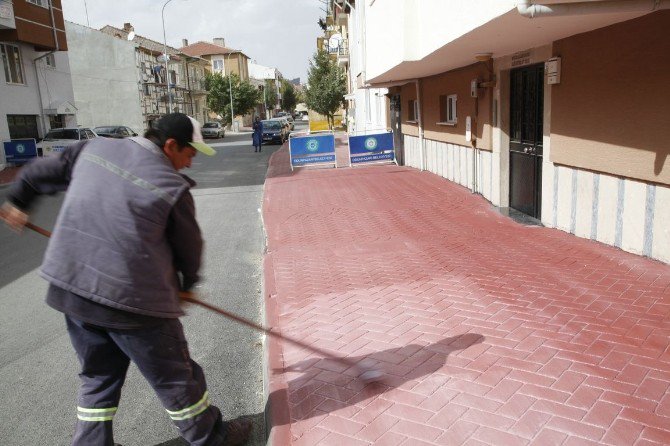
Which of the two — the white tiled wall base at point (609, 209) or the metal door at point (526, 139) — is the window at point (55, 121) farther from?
the white tiled wall base at point (609, 209)

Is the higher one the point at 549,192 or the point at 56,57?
the point at 56,57

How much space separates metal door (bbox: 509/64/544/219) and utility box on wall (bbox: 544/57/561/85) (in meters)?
0.66

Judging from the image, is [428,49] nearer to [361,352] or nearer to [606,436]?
[361,352]

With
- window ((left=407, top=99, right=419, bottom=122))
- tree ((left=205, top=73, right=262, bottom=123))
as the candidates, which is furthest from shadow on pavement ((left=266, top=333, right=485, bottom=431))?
tree ((left=205, top=73, right=262, bottom=123))

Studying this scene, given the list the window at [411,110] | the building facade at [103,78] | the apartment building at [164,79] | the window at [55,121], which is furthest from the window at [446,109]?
the apartment building at [164,79]

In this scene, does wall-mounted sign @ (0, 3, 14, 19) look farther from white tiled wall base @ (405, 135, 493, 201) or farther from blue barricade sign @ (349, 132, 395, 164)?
white tiled wall base @ (405, 135, 493, 201)

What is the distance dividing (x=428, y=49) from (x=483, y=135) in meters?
2.31

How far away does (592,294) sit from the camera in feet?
15.5

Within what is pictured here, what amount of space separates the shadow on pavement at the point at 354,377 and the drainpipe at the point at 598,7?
2780 mm

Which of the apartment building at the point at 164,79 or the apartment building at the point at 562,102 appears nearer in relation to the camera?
the apartment building at the point at 562,102

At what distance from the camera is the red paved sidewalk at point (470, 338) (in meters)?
2.93

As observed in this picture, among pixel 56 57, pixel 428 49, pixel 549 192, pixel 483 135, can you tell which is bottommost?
pixel 549 192

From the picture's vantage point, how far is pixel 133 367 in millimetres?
4109

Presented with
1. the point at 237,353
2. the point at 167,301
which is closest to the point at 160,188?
the point at 167,301
